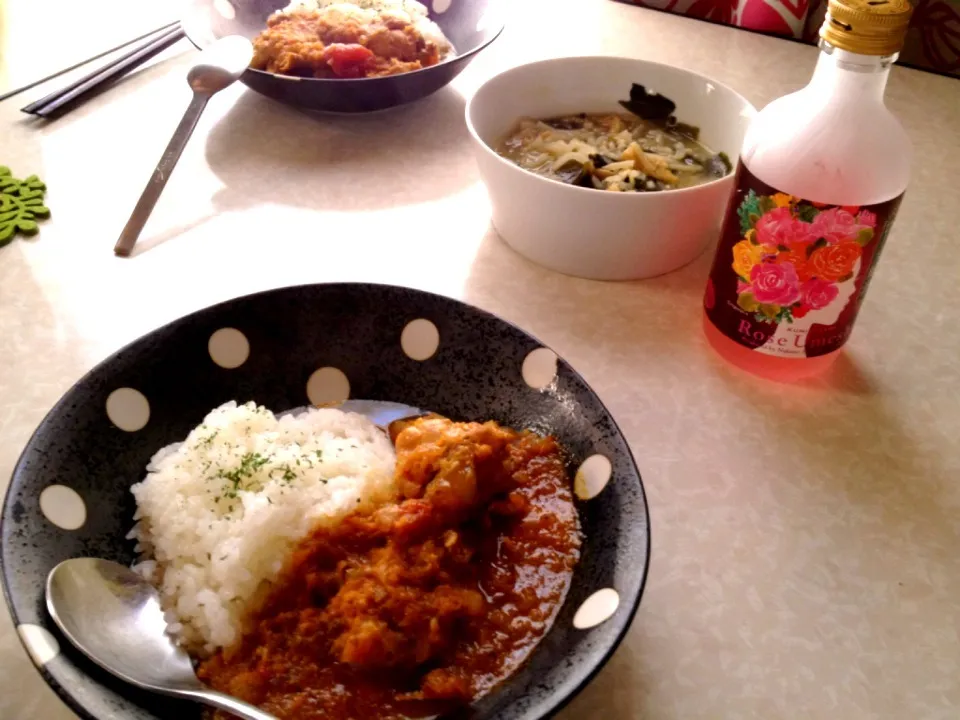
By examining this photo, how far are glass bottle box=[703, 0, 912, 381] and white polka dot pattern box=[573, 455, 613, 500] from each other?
1.08 feet

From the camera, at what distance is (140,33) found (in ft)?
6.28

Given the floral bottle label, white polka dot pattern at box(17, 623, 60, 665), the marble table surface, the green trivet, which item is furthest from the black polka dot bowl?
the green trivet

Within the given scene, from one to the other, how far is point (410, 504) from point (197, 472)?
239mm

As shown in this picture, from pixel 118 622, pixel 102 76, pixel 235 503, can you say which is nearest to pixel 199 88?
pixel 102 76

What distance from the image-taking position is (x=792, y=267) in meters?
0.96

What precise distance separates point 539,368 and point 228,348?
0.38m

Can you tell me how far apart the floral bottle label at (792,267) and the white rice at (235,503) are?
1.60ft

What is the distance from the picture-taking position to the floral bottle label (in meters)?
0.92

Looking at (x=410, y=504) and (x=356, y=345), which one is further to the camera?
(x=356, y=345)

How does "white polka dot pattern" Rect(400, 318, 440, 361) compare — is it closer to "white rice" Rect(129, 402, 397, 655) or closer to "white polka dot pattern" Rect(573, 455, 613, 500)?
"white rice" Rect(129, 402, 397, 655)

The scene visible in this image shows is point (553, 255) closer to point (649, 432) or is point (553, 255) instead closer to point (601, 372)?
point (601, 372)

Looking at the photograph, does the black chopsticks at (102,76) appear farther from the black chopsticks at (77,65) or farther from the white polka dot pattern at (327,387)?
the white polka dot pattern at (327,387)

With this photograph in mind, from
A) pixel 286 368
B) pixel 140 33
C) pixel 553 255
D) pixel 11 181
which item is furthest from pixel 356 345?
pixel 140 33

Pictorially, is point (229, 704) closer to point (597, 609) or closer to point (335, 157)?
point (597, 609)
